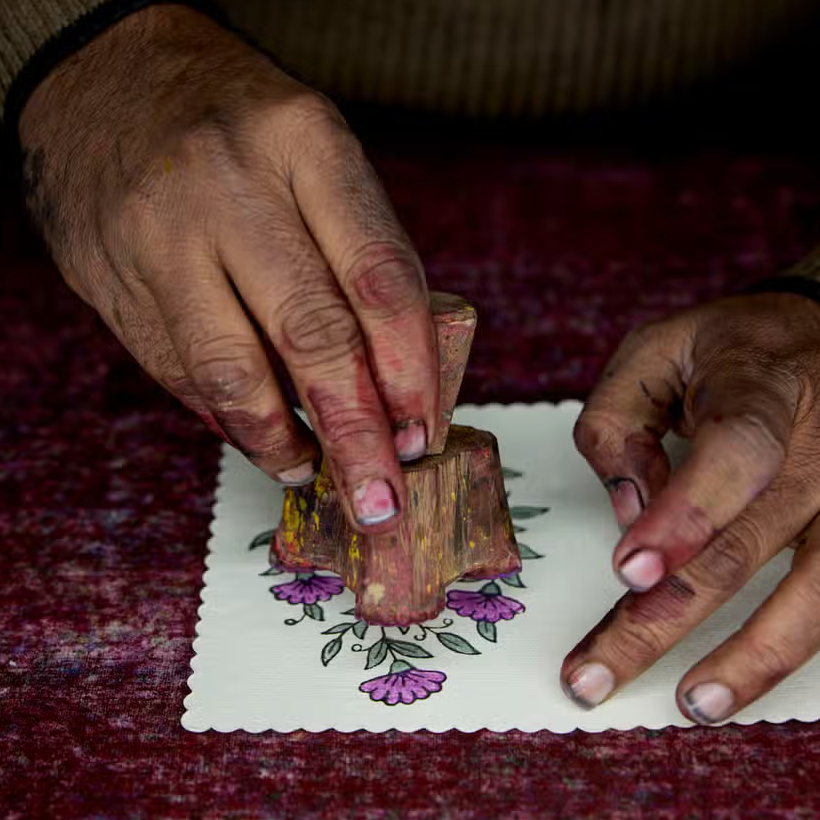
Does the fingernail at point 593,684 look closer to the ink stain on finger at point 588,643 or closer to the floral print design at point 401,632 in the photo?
the ink stain on finger at point 588,643

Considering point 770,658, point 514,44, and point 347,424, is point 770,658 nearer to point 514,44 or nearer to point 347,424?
point 347,424

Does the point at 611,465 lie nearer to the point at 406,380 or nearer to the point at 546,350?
the point at 406,380

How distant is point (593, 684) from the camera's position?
3.44ft

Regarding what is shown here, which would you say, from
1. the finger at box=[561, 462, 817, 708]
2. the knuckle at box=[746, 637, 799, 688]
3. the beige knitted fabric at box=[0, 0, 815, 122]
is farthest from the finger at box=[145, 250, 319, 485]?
the beige knitted fabric at box=[0, 0, 815, 122]

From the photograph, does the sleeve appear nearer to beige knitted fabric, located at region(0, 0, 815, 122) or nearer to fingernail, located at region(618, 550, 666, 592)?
Result: fingernail, located at region(618, 550, 666, 592)

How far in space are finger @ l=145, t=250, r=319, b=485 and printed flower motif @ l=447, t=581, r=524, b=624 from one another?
0.98 ft

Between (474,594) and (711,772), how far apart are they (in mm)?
331

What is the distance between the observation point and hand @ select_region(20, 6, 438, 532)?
100 centimetres

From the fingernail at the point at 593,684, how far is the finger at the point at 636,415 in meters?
0.20

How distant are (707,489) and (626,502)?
0.18 m

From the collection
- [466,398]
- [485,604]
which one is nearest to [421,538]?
[485,604]

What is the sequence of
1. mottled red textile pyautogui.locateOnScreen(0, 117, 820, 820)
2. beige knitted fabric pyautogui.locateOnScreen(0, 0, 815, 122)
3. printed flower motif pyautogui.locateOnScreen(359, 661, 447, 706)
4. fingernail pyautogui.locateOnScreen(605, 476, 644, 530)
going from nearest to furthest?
mottled red textile pyautogui.locateOnScreen(0, 117, 820, 820)
printed flower motif pyautogui.locateOnScreen(359, 661, 447, 706)
fingernail pyautogui.locateOnScreen(605, 476, 644, 530)
beige knitted fabric pyautogui.locateOnScreen(0, 0, 815, 122)

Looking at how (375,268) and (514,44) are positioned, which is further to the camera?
(514,44)

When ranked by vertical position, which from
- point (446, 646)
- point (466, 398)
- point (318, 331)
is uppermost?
point (318, 331)
